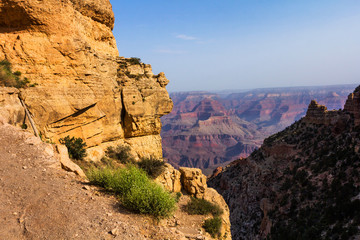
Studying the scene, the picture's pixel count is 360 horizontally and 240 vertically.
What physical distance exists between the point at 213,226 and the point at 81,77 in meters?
10.8

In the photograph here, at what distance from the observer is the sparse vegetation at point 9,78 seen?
935 cm

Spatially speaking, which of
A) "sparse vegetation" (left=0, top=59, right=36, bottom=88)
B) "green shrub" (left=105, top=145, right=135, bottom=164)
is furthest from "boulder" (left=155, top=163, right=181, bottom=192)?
"sparse vegetation" (left=0, top=59, right=36, bottom=88)

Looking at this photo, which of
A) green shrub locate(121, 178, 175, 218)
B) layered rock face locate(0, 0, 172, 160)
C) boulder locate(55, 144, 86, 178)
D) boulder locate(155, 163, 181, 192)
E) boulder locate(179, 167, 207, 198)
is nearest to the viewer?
green shrub locate(121, 178, 175, 218)

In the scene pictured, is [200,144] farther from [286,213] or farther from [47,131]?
[47,131]

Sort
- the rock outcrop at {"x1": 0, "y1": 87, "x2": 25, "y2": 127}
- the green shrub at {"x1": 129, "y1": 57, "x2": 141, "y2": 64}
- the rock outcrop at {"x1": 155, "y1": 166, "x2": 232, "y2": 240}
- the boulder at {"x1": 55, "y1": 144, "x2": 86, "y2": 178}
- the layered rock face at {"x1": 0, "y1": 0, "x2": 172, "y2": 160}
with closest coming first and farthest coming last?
the boulder at {"x1": 55, "y1": 144, "x2": 86, "y2": 178}, the rock outcrop at {"x1": 0, "y1": 87, "x2": 25, "y2": 127}, the layered rock face at {"x1": 0, "y1": 0, "x2": 172, "y2": 160}, the rock outcrop at {"x1": 155, "y1": 166, "x2": 232, "y2": 240}, the green shrub at {"x1": 129, "y1": 57, "x2": 141, "y2": 64}

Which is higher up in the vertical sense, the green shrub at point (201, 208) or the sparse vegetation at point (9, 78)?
the sparse vegetation at point (9, 78)

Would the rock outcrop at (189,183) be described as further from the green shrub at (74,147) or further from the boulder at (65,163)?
the boulder at (65,163)

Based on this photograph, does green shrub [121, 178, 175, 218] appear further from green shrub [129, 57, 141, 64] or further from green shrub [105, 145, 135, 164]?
green shrub [129, 57, 141, 64]

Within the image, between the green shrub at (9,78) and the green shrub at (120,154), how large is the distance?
6.06 metres

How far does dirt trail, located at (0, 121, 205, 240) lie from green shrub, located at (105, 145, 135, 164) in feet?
20.9

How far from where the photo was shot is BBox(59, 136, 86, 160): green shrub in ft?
37.2

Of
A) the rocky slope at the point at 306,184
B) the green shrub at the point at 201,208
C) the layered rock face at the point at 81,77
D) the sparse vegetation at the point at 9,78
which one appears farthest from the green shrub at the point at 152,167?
the rocky slope at the point at 306,184

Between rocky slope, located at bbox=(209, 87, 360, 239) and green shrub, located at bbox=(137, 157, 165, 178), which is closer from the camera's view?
green shrub, located at bbox=(137, 157, 165, 178)

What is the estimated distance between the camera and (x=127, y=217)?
591 cm
